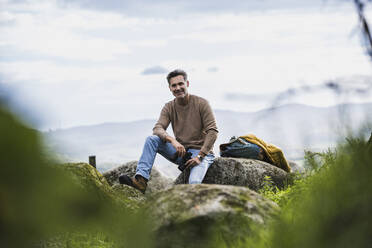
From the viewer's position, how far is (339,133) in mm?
2738

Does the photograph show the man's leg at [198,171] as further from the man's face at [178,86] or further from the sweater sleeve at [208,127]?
the man's face at [178,86]

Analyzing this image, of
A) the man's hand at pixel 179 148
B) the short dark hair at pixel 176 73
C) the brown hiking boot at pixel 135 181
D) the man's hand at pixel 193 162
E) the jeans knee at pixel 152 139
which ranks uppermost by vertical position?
the short dark hair at pixel 176 73

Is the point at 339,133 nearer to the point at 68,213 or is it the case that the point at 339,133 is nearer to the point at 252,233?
the point at 252,233

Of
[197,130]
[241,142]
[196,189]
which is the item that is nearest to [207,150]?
[197,130]

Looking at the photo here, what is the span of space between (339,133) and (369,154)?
0.24 metres

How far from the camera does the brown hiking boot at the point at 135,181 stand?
8.27 m

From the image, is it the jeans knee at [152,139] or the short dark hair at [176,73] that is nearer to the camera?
the jeans knee at [152,139]

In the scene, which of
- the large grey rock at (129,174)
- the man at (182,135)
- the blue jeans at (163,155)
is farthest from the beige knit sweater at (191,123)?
the large grey rock at (129,174)

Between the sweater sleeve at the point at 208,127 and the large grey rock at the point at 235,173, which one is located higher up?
the sweater sleeve at the point at 208,127

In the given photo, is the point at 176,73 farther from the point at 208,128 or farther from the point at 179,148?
the point at 179,148

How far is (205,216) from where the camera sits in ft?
10.8

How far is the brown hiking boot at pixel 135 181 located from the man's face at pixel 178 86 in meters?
1.79

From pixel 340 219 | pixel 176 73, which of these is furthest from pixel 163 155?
pixel 340 219

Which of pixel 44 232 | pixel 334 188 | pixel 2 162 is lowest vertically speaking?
pixel 334 188
